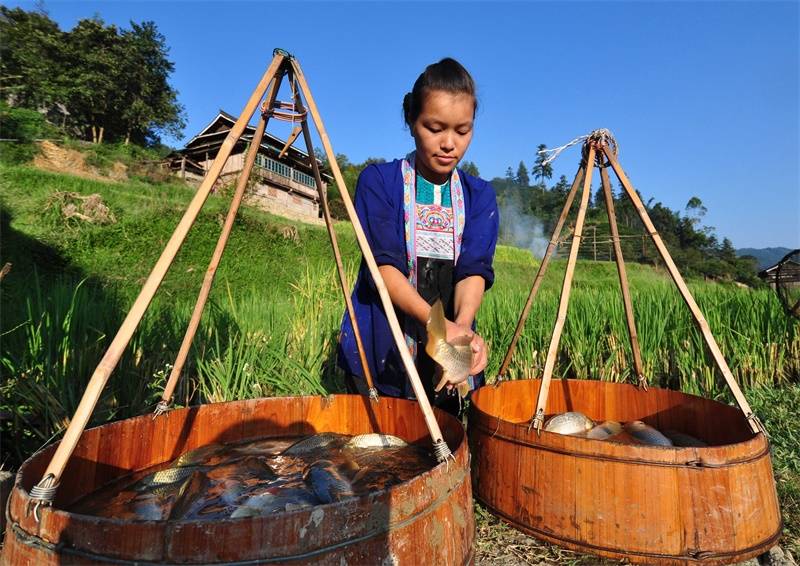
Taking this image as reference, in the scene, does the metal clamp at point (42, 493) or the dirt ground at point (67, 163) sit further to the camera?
the dirt ground at point (67, 163)

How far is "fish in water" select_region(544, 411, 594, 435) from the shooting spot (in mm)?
2145

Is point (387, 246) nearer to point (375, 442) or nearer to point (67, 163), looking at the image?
point (375, 442)

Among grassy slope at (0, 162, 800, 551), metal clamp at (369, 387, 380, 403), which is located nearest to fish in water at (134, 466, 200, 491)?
metal clamp at (369, 387, 380, 403)

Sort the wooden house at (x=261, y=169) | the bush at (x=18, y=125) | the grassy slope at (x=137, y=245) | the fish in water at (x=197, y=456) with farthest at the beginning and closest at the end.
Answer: the wooden house at (x=261, y=169), the bush at (x=18, y=125), the grassy slope at (x=137, y=245), the fish in water at (x=197, y=456)

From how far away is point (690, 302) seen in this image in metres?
1.82

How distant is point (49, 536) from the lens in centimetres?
80

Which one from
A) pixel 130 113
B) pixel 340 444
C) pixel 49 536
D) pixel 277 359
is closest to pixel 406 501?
pixel 49 536

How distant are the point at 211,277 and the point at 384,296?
2.88ft

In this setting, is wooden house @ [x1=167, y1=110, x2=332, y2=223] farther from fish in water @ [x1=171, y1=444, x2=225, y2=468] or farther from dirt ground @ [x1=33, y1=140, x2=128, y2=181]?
fish in water @ [x1=171, y1=444, x2=225, y2=468]

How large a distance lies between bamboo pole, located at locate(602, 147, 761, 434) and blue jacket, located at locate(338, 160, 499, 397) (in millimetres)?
595

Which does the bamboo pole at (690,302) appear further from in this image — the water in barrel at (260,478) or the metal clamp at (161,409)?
the metal clamp at (161,409)

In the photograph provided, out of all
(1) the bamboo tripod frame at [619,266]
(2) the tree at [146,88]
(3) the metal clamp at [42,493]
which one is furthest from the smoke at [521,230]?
(3) the metal clamp at [42,493]

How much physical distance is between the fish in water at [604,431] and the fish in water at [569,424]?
0.13 feet

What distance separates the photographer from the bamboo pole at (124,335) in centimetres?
86
